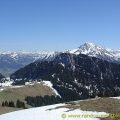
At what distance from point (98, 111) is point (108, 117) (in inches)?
184

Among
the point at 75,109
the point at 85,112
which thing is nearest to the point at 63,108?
the point at 75,109

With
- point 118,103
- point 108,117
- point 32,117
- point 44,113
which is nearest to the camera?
point 108,117

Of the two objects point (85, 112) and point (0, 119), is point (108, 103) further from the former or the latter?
point (0, 119)

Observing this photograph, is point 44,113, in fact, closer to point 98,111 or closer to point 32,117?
point 32,117

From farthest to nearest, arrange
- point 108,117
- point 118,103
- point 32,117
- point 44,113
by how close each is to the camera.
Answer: point 118,103 → point 44,113 → point 32,117 → point 108,117

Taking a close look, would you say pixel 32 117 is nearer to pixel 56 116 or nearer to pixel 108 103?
pixel 56 116

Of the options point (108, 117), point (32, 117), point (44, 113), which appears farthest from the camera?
point (44, 113)

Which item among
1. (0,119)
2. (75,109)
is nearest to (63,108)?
(75,109)

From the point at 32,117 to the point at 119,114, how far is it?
12.8 m

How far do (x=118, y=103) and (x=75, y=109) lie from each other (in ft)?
29.4

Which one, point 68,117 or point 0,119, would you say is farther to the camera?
point 0,119

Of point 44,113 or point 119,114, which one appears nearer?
point 119,114

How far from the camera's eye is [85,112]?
47.6m

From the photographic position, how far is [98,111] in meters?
48.1
